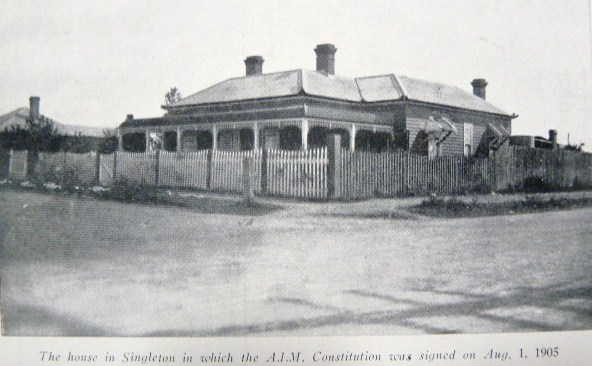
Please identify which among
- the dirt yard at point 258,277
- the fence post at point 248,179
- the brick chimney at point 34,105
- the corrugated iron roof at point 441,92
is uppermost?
the corrugated iron roof at point 441,92

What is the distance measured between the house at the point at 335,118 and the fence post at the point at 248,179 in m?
0.61

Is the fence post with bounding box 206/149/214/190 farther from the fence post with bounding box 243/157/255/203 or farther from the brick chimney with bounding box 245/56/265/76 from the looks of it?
the brick chimney with bounding box 245/56/265/76

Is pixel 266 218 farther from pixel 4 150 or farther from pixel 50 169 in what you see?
pixel 4 150

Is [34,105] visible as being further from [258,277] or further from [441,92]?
[441,92]

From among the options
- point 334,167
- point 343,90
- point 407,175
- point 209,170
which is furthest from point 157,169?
point 343,90

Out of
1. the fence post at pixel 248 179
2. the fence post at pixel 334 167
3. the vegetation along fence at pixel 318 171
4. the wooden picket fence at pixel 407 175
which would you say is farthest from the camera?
the wooden picket fence at pixel 407 175

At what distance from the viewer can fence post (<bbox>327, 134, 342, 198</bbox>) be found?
6062 millimetres

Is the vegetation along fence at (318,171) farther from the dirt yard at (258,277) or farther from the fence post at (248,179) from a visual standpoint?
the dirt yard at (258,277)

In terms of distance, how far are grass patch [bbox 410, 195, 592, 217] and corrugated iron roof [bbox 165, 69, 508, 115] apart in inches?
44.1

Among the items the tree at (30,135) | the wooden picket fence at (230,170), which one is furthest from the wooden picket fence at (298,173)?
the tree at (30,135)

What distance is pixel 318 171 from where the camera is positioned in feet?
20.3

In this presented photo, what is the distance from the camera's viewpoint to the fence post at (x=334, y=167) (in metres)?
6.06

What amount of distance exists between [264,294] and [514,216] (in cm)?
345

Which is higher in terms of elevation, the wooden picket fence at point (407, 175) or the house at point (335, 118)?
the house at point (335, 118)
